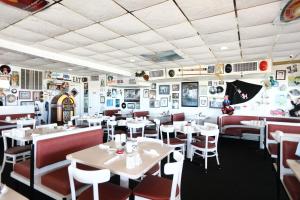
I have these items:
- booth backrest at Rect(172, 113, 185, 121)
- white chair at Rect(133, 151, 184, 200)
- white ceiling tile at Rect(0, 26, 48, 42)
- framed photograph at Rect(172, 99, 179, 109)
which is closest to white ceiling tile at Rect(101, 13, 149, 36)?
white ceiling tile at Rect(0, 26, 48, 42)

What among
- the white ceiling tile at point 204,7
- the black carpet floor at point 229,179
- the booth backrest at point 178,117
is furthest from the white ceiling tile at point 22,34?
the booth backrest at point 178,117

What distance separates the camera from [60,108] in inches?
288

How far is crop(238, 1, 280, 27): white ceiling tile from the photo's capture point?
7.58 feet

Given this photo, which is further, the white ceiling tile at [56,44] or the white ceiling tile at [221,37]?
the white ceiling tile at [56,44]

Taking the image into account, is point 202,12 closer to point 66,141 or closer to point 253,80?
point 66,141

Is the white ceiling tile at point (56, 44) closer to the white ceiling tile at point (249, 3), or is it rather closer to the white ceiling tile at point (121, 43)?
the white ceiling tile at point (121, 43)

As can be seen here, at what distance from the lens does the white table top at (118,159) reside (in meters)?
1.63

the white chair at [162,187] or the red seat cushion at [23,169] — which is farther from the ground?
the white chair at [162,187]

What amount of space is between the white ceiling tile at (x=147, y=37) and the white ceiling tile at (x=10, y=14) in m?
1.70

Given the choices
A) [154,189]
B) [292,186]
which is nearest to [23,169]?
[154,189]

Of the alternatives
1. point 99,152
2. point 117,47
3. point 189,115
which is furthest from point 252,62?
point 99,152

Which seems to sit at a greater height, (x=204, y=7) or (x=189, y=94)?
(x=204, y=7)

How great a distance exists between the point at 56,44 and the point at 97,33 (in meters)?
1.28

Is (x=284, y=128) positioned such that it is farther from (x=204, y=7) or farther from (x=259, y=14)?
(x=204, y=7)
